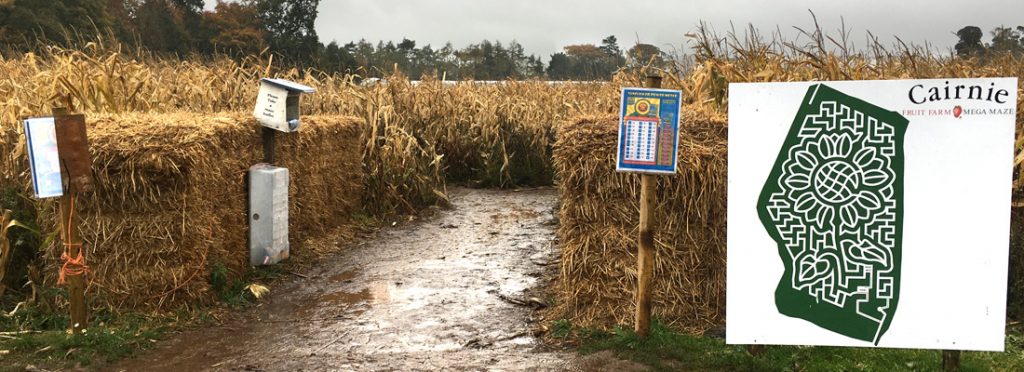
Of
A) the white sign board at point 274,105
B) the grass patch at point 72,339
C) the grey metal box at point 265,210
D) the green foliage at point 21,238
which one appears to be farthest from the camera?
the white sign board at point 274,105

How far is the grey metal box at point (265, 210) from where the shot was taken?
7215 mm

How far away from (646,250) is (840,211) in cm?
122

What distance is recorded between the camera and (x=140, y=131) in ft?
19.5

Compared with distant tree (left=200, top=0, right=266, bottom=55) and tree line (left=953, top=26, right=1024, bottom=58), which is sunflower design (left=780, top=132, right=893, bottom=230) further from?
distant tree (left=200, top=0, right=266, bottom=55)

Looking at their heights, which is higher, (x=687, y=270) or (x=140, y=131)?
(x=140, y=131)

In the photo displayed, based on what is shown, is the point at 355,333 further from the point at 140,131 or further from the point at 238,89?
the point at 238,89

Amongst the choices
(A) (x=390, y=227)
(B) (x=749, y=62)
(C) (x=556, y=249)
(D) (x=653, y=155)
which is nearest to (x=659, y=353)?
(D) (x=653, y=155)

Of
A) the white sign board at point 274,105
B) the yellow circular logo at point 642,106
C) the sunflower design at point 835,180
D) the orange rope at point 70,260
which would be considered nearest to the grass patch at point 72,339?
the orange rope at point 70,260

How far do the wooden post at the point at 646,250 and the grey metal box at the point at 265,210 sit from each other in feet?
11.6

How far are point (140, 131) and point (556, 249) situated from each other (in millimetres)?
4262

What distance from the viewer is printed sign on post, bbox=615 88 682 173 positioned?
198 inches

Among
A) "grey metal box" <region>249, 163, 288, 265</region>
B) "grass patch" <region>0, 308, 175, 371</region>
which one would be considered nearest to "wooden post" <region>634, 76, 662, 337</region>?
"grass patch" <region>0, 308, 175, 371</region>

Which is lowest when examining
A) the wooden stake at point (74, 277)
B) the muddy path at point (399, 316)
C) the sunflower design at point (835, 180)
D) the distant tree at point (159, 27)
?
the muddy path at point (399, 316)

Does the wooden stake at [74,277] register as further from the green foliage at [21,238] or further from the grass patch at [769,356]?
the grass patch at [769,356]
